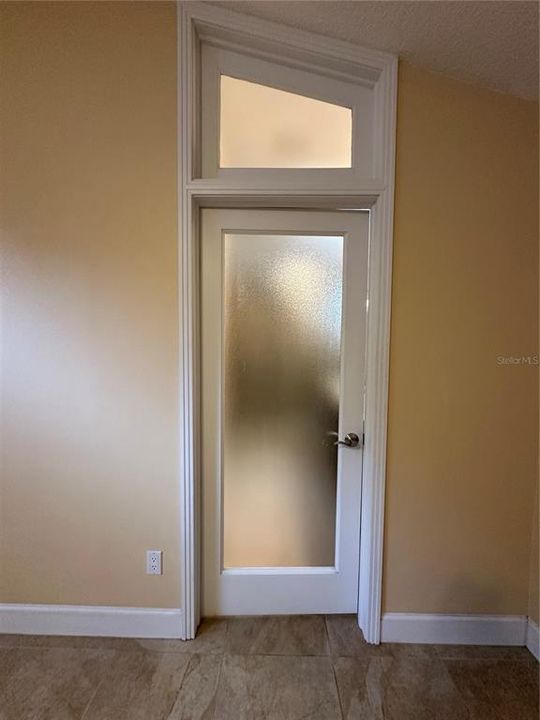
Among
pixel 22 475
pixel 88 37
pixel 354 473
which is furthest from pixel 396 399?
pixel 88 37

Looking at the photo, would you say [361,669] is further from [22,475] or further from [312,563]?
[22,475]

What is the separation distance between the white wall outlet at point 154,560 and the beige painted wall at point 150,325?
4 cm

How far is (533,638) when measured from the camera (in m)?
1.59

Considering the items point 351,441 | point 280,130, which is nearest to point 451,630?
point 351,441

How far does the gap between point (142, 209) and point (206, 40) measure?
0.79 metres

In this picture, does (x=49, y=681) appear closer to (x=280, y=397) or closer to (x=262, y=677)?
(x=262, y=677)

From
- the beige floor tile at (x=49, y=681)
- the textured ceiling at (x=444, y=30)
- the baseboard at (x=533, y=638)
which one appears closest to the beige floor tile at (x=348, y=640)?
the baseboard at (x=533, y=638)

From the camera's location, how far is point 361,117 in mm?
1570

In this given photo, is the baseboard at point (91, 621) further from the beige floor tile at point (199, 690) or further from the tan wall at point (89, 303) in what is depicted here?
the beige floor tile at point (199, 690)

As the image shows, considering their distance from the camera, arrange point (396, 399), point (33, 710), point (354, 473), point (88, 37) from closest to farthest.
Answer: point (33, 710) < point (88, 37) < point (396, 399) < point (354, 473)

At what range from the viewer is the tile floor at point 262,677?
4.33 ft

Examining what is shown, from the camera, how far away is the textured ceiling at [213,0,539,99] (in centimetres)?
124

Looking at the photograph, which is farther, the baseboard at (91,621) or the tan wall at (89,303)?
the baseboard at (91,621)

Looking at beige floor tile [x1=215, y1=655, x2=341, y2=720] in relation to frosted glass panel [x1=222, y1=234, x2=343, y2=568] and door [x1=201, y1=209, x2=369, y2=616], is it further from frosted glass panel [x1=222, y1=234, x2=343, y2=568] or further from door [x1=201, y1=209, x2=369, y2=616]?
frosted glass panel [x1=222, y1=234, x2=343, y2=568]
